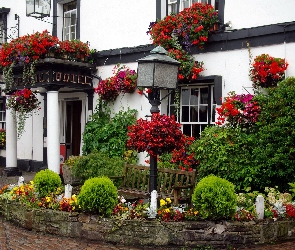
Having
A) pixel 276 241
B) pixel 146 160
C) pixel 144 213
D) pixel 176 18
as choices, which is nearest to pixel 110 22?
pixel 176 18

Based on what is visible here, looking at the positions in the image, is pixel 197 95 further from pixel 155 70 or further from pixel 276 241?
pixel 276 241

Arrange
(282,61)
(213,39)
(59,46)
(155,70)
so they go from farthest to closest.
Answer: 1. (59,46)
2. (213,39)
3. (282,61)
4. (155,70)

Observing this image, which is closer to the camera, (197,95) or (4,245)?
(4,245)

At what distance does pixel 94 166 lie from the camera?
1102 cm

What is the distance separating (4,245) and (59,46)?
6.41m

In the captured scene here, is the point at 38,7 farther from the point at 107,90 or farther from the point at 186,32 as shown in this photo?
the point at 186,32

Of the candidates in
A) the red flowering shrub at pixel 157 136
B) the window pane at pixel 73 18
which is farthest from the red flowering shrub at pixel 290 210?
the window pane at pixel 73 18

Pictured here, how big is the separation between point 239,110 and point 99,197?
12.2 ft

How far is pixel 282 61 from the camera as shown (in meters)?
9.12

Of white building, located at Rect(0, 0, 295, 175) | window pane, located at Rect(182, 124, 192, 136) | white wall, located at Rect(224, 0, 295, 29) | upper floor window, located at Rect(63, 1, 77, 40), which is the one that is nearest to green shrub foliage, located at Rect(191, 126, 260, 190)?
white building, located at Rect(0, 0, 295, 175)

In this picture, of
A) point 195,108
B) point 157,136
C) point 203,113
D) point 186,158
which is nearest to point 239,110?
point 186,158

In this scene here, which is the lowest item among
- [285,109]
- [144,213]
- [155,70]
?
[144,213]

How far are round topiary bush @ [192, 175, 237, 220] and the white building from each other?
11.7ft

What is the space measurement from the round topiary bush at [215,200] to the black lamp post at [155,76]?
990 millimetres
